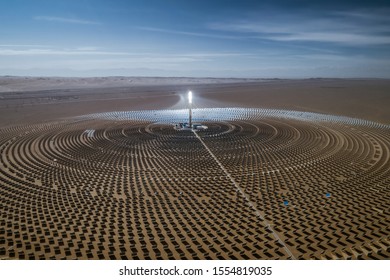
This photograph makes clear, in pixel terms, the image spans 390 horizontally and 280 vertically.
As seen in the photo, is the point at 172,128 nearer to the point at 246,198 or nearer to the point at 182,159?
the point at 182,159

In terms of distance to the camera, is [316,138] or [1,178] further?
[316,138]

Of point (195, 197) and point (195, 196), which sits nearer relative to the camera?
point (195, 197)

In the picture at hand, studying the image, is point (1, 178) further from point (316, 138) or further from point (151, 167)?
point (316, 138)

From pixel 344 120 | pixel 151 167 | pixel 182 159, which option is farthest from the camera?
pixel 344 120

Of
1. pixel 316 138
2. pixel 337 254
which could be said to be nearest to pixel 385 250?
pixel 337 254

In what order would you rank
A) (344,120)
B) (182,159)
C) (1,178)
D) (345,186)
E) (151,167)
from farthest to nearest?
1. (344,120)
2. (182,159)
3. (151,167)
4. (1,178)
5. (345,186)

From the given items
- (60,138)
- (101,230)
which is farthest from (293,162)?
(60,138)
